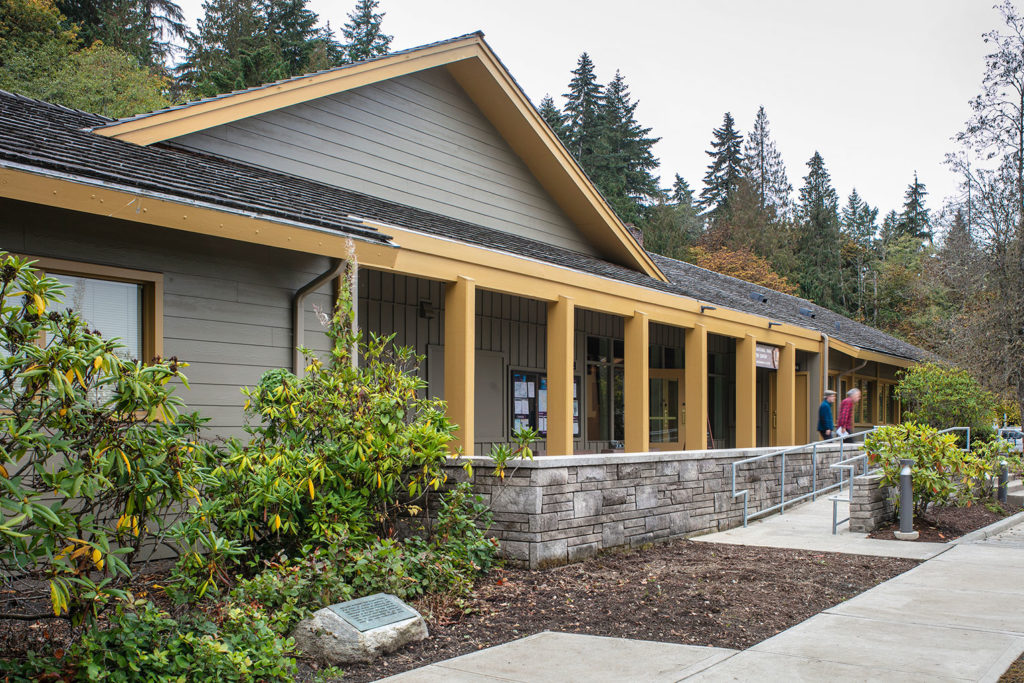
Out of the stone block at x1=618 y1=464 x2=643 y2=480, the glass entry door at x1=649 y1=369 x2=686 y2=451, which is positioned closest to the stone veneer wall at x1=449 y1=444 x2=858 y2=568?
the stone block at x1=618 y1=464 x2=643 y2=480

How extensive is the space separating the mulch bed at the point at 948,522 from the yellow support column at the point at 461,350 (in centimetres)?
487

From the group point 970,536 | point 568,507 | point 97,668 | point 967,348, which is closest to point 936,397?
point 967,348

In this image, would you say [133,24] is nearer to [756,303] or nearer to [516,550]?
[756,303]

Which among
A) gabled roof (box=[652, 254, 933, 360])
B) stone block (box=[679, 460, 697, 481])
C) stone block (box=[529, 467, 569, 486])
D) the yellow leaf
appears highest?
gabled roof (box=[652, 254, 933, 360])

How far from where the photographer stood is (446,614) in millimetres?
6375

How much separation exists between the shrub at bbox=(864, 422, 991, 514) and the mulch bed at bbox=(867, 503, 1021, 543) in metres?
0.28

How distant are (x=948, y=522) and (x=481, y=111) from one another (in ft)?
27.5

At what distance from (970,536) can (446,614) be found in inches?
278

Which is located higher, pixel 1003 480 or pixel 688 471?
pixel 688 471

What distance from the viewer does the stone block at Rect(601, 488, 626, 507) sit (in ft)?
28.5

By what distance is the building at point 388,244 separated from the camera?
7223 millimetres

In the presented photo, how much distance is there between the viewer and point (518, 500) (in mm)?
7785

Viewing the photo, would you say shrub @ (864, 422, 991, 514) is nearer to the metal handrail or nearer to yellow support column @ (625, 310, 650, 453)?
the metal handrail

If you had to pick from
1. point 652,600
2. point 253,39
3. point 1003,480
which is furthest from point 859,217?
point 652,600
